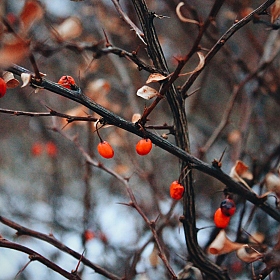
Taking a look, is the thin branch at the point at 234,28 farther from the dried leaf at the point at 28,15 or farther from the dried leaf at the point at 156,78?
the dried leaf at the point at 28,15

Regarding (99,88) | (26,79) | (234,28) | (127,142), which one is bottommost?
(26,79)

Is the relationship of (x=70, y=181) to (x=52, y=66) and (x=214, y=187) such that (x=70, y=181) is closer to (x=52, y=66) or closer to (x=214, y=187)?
(x=52, y=66)

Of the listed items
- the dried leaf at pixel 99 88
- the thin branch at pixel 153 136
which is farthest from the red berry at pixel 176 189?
the dried leaf at pixel 99 88

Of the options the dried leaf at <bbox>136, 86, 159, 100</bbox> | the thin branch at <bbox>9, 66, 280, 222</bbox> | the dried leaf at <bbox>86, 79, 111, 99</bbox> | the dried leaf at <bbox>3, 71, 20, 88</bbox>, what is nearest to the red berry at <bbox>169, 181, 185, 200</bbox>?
the thin branch at <bbox>9, 66, 280, 222</bbox>

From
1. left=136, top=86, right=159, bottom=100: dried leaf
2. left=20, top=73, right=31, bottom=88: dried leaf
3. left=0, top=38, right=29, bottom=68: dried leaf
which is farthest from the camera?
left=136, top=86, right=159, bottom=100: dried leaf

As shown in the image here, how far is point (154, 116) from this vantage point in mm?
2004

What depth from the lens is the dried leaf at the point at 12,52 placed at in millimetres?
346

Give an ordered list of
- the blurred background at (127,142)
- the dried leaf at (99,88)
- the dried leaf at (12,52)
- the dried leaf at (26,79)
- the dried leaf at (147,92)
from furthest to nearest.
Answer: the blurred background at (127,142) < the dried leaf at (99,88) < the dried leaf at (147,92) < the dried leaf at (26,79) < the dried leaf at (12,52)

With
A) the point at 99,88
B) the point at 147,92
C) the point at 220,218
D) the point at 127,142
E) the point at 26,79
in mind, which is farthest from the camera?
the point at 127,142

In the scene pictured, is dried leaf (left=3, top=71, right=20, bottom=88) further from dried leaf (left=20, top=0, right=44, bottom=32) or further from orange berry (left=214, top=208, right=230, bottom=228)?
orange berry (left=214, top=208, right=230, bottom=228)

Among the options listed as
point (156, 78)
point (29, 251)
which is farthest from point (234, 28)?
point (29, 251)

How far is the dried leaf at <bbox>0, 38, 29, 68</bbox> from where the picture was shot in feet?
1.13

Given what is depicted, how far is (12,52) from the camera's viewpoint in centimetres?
35

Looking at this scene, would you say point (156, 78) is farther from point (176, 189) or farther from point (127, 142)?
point (127, 142)
